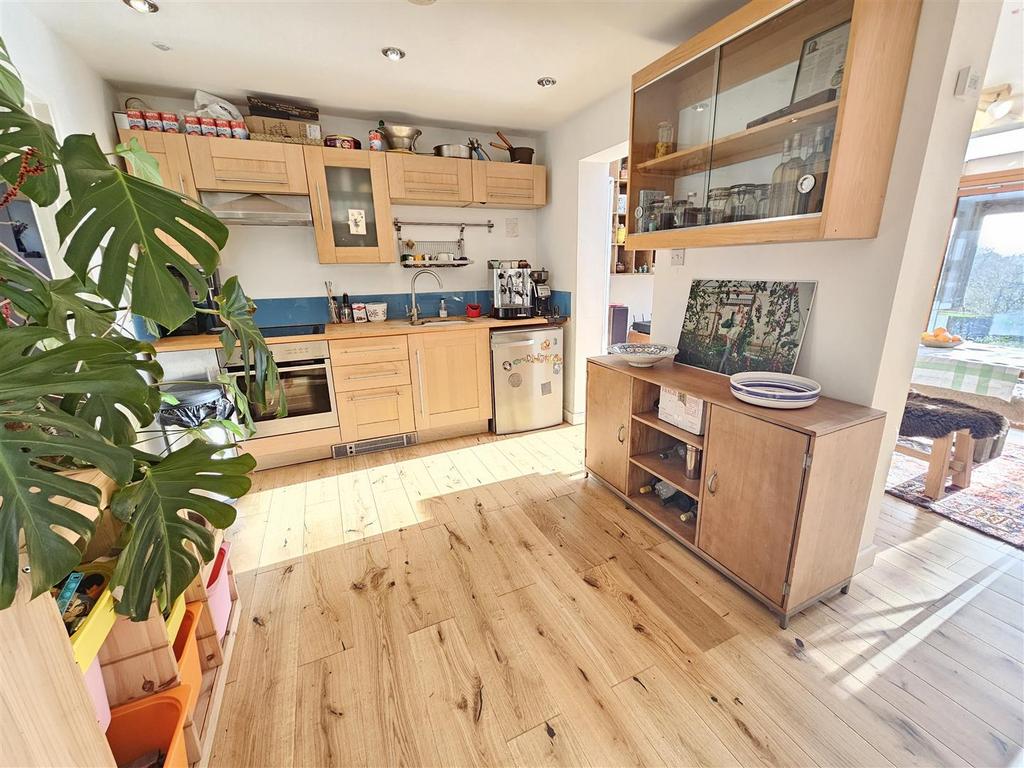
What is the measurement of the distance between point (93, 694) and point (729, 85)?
9.38 ft

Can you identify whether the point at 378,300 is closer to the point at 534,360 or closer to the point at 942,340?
the point at 534,360

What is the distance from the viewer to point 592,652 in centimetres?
150

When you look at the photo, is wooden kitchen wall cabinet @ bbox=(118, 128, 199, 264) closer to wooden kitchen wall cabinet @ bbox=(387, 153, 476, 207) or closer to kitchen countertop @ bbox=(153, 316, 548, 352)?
kitchen countertop @ bbox=(153, 316, 548, 352)

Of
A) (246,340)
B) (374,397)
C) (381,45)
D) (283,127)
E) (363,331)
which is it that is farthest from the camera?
(374,397)

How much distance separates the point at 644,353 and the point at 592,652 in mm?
1427

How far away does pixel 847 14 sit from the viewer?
4.30ft

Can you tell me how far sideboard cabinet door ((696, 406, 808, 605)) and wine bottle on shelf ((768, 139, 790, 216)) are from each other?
805 mm

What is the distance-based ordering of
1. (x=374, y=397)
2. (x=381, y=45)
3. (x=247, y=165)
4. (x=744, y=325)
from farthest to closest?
(x=374, y=397)
(x=247, y=165)
(x=381, y=45)
(x=744, y=325)

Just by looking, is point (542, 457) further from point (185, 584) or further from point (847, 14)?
point (847, 14)

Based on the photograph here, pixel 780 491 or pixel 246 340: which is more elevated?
pixel 246 340

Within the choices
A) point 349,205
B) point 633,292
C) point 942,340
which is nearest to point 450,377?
point 349,205

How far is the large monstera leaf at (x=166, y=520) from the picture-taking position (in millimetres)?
837

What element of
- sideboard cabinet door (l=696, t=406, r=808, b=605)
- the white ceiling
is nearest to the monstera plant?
the white ceiling

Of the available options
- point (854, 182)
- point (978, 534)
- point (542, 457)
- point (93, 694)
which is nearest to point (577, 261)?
point (542, 457)
